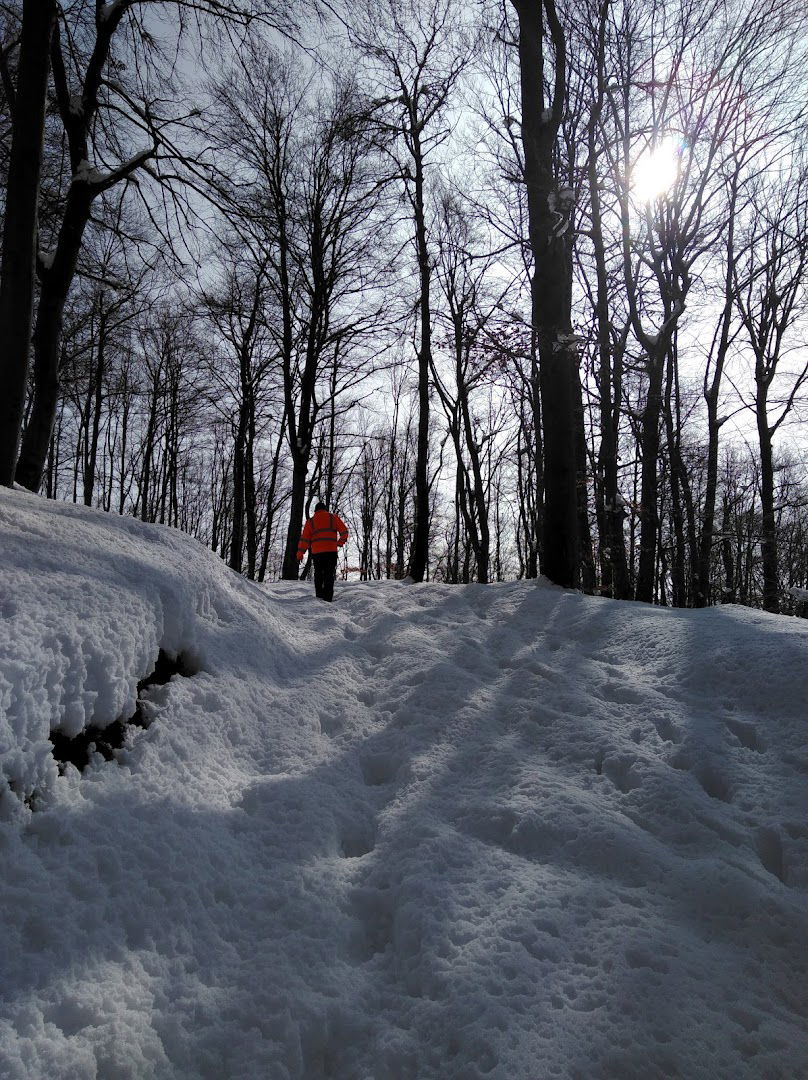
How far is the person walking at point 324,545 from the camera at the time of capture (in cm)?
862

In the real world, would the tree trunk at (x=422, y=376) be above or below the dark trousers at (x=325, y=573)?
above

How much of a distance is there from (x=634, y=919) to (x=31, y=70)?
7.50 metres

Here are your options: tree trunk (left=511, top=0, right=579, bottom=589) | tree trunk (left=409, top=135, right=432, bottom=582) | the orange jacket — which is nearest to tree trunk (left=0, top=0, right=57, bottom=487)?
the orange jacket

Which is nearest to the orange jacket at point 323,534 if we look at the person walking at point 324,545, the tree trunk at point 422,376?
the person walking at point 324,545

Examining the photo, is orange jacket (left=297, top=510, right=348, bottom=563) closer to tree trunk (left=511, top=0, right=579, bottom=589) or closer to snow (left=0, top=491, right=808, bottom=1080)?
tree trunk (left=511, top=0, right=579, bottom=589)

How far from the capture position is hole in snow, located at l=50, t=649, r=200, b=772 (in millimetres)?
2369

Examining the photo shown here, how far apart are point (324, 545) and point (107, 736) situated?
640 cm

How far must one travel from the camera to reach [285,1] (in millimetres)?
5609

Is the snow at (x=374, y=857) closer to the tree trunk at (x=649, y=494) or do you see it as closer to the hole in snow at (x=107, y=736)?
the hole in snow at (x=107, y=736)

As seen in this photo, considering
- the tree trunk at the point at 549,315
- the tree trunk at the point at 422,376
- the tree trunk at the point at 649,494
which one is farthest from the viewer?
the tree trunk at the point at 422,376

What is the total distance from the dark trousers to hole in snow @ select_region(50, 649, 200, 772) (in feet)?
16.7

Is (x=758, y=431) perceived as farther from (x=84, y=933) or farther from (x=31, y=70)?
(x=84, y=933)

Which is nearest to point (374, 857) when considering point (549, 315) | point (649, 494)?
point (549, 315)

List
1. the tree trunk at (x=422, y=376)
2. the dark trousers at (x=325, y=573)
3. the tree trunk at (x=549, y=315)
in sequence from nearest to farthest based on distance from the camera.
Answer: the tree trunk at (x=549, y=315) < the dark trousers at (x=325, y=573) < the tree trunk at (x=422, y=376)
